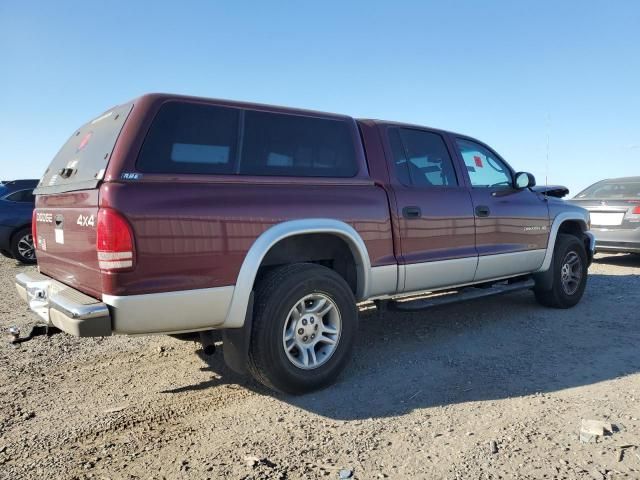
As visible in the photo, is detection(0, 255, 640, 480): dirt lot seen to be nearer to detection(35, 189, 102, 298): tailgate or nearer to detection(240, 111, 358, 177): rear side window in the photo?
detection(35, 189, 102, 298): tailgate

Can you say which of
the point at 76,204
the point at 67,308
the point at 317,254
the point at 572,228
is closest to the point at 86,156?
the point at 76,204

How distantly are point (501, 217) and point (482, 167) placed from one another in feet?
1.81

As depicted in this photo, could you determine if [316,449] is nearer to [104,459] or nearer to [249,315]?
[249,315]

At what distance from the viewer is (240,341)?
120 inches

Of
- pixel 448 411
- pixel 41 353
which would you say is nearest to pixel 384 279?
pixel 448 411

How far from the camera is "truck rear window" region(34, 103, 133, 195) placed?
2.87m

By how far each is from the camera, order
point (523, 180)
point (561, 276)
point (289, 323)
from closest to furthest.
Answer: point (289, 323)
point (523, 180)
point (561, 276)

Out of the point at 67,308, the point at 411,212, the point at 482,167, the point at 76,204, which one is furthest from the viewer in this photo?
the point at 482,167

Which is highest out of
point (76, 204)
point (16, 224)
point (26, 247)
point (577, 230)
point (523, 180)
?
point (523, 180)

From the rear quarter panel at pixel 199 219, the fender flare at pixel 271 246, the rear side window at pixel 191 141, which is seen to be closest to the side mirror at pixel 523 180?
the fender flare at pixel 271 246

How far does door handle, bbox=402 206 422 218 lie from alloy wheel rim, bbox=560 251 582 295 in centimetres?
266

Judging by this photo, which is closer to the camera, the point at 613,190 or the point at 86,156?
the point at 86,156

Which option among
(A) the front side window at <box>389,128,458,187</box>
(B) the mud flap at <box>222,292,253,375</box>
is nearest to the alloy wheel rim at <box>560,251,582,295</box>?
(A) the front side window at <box>389,128,458,187</box>

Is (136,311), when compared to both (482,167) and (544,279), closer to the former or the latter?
(482,167)
